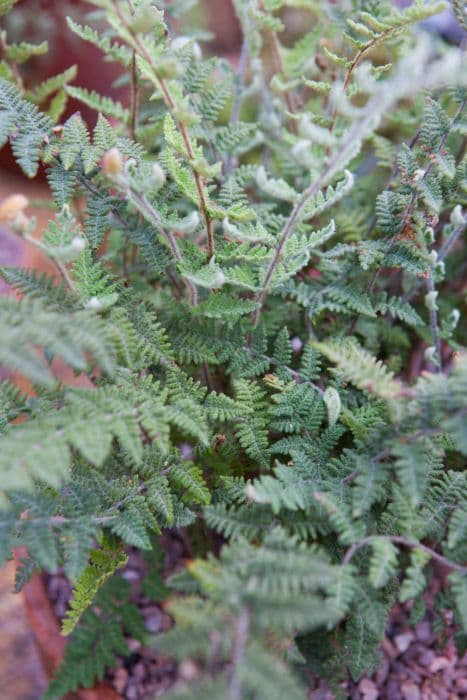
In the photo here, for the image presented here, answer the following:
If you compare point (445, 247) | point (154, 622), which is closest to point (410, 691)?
point (154, 622)

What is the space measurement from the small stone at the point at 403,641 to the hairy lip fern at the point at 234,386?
0.78ft

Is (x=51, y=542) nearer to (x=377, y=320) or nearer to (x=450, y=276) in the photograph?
(x=377, y=320)

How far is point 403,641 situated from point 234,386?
592 mm

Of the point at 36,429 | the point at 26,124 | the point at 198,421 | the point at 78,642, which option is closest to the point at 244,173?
the point at 26,124

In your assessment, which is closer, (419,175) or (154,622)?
(419,175)

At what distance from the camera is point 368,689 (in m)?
1.10

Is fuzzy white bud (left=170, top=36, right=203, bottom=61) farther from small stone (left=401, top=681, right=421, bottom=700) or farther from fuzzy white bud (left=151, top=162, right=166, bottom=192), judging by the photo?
small stone (left=401, top=681, right=421, bottom=700)

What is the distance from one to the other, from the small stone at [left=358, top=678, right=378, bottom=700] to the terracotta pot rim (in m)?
0.41

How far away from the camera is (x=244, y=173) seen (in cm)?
109

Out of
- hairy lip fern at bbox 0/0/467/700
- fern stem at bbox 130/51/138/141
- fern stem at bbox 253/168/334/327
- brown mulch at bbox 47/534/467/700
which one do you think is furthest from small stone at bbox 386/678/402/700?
fern stem at bbox 130/51/138/141

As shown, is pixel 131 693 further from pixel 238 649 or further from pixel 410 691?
pixel 238 649

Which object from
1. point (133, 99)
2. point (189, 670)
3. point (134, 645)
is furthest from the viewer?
point (134, 645)

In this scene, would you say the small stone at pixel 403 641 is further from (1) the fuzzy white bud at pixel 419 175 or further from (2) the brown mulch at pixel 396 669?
(1) the fuzzy white bud at pixel 419 175

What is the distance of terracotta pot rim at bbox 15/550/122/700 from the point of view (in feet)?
3.44
